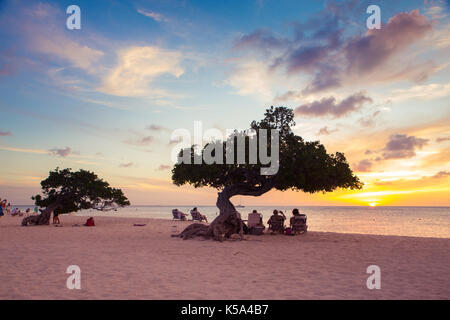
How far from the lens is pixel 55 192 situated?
102ft

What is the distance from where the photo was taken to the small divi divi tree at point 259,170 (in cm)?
1795

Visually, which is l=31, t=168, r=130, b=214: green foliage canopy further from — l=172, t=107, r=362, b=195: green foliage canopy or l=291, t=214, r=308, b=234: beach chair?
l=291, t=214, r=308, b=234: beach chair

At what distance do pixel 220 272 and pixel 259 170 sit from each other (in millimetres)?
9892

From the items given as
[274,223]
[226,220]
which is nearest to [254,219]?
[274,223]

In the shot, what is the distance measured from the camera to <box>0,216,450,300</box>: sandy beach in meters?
7.44

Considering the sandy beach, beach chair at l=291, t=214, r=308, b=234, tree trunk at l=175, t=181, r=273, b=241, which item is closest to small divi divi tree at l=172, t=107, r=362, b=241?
tree trunk at l=175, t=181, r=273, b=241

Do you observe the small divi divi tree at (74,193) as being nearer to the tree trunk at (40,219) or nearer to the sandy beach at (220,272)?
the tree trunk at (40,219)

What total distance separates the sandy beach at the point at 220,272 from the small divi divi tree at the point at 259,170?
169 inches

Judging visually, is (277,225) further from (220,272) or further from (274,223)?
(220,272)

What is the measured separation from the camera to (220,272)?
959 centimetres

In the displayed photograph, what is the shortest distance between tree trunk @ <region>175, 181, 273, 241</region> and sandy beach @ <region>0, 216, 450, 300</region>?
12.6ft
